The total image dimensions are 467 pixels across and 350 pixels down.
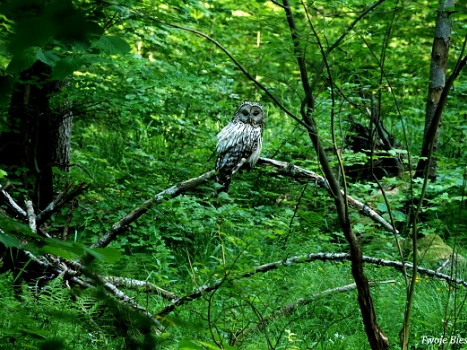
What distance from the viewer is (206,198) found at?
340 cm

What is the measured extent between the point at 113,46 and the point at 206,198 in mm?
2431

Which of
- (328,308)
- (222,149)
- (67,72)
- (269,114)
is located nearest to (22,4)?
(67,72)

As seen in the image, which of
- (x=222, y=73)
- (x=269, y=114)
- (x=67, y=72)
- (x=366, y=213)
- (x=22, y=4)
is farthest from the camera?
(x=269, y=114)

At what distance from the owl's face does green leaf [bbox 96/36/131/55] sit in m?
4.12

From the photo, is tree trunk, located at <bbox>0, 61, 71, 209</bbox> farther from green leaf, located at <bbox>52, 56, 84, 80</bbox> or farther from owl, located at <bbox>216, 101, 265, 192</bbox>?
green leaf, located at <bbox>52, 56, 84, 80</bbox>

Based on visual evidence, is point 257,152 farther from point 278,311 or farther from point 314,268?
point 278,311

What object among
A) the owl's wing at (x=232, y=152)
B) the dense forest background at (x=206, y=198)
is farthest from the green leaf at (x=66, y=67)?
the owl's wing at (x=232, y=152)

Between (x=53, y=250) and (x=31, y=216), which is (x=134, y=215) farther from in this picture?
(x=53, y=250)

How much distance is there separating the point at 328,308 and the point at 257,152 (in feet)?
6.21

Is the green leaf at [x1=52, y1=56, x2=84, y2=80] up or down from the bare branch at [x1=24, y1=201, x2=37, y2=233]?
up

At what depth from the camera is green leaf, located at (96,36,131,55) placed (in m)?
0.97

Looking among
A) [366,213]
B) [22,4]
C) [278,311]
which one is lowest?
[278,311]

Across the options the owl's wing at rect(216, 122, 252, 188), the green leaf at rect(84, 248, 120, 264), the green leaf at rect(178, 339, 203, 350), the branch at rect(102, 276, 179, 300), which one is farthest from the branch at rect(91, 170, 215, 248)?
the green leaf at rect(84, 248, 120, 264)

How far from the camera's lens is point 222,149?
4.82 meters
